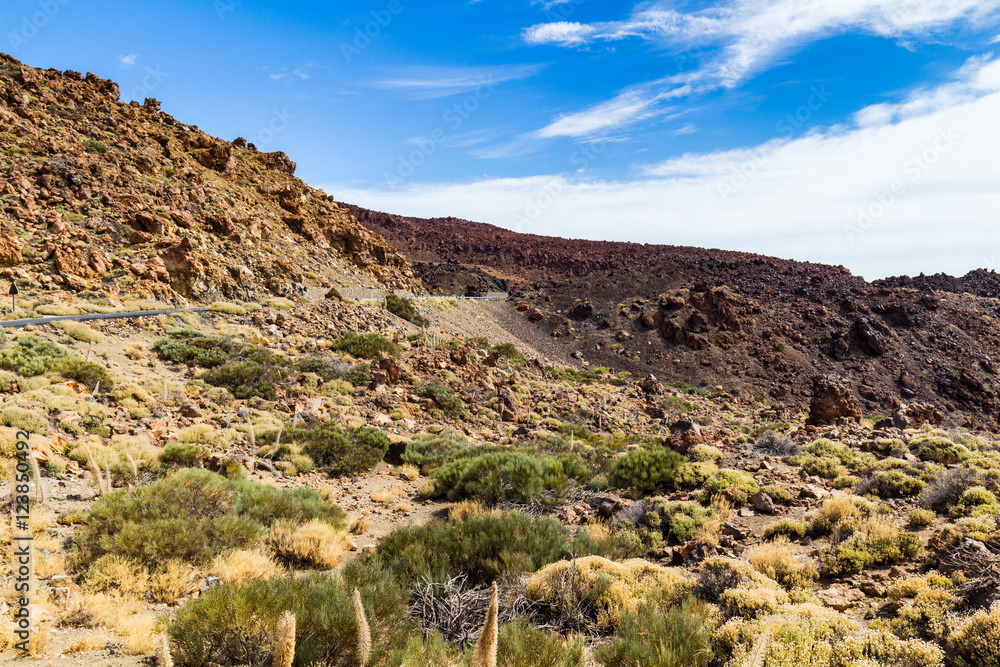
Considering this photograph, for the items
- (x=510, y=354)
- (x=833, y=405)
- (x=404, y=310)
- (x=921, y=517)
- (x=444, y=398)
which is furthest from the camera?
(x=510, y=354)

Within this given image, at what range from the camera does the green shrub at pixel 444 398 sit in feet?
54.4

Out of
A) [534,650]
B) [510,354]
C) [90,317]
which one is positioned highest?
[90,317]

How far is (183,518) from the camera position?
6.02m

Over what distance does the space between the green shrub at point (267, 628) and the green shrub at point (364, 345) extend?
1528 cm

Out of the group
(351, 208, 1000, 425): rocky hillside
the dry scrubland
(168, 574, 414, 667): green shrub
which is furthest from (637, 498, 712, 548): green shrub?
(351, 208, 1000, 425): rocky hillside

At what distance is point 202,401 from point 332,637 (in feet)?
34.0

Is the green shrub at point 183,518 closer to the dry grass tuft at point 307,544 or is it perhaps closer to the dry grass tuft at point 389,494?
the dry grass tuft at point 307,544

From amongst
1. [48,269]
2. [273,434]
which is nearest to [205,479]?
[273,434]

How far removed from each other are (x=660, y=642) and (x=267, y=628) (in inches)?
125

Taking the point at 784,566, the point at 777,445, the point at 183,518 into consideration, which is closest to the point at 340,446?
the point at 183,518

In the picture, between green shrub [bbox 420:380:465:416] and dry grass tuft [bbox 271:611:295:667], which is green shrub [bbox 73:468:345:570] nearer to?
dry grass tuft [bbox 271:611:295:667]

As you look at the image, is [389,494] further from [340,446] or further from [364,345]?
[364,345]

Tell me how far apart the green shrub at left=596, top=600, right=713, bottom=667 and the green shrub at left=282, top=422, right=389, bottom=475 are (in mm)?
7561

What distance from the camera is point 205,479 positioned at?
7098mm
